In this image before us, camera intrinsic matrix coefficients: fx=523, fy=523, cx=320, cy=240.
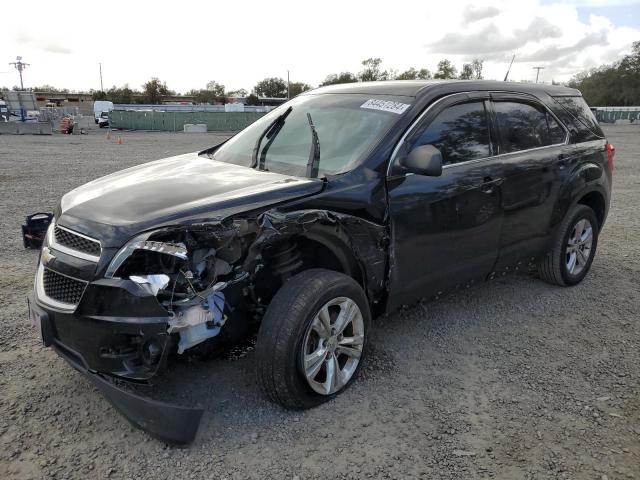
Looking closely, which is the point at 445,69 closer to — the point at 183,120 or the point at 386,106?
the point at 183,120

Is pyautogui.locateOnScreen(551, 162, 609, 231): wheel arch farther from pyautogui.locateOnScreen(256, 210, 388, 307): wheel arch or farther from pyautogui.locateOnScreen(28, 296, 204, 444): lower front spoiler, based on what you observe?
pyautogui.locateOnScreen(28, 296, 204, 444): lower front spoiler

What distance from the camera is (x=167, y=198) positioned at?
295 centimetres

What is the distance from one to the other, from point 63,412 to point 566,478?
9.00 feet

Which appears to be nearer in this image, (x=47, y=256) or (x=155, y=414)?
A: (x=155, y=414)

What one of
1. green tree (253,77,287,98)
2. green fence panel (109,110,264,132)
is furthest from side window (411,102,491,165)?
green tree (253,77,287,98)

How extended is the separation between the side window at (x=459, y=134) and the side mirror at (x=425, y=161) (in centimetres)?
22

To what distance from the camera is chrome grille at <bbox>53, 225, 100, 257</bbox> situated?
8.85 feet

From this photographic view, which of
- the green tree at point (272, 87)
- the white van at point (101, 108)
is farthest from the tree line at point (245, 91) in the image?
the white van at point (101, 108)

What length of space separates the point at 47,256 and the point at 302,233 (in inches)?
56.8

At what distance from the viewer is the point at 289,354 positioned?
281 cm

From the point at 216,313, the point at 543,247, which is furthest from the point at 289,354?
the point at 543,247

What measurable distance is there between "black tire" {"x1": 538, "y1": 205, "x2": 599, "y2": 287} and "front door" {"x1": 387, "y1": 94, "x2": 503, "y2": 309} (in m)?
1.06

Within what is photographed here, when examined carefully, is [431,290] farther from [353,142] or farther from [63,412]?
[63,412]

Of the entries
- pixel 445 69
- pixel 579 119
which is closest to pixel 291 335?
pixel 579 119
